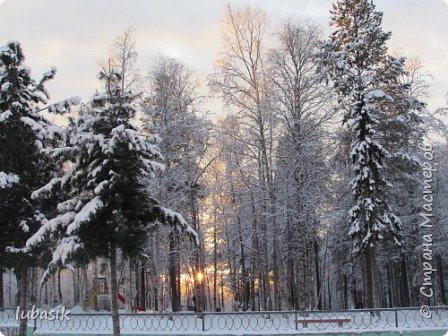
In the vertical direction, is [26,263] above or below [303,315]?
above

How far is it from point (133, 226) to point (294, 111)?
11209mm

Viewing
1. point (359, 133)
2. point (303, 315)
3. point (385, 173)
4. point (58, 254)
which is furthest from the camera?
point (385, 173)

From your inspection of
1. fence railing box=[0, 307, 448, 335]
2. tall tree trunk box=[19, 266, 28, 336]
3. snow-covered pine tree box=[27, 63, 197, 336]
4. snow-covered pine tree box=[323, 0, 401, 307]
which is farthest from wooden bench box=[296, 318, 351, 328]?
tall tree trunk box=[19, 266, 28, 336]

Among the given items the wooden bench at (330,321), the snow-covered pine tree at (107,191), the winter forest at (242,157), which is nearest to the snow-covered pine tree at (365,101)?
the winter forest at (242,157)

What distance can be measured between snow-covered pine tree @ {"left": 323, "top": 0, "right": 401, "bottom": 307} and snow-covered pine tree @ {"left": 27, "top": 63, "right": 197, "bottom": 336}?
1003 centimetres

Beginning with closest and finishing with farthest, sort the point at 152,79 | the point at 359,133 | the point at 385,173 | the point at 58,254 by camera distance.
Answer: the point at 58,254, the point at 359,133, the point at 385,173, the point at 152,79

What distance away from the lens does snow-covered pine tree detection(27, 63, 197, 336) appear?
12.1 meters

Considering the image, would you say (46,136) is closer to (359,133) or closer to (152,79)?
(152,79)

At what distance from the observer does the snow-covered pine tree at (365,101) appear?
20281 millimetres

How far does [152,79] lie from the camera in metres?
24.6

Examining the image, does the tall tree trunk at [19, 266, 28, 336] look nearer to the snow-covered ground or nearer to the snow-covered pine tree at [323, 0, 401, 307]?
the snow-covered ground

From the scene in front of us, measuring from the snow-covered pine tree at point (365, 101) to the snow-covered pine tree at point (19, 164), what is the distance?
39.6 feet

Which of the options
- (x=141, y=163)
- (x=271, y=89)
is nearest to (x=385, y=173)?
(x=271, y=89)

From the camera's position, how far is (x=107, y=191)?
12.1 metres
